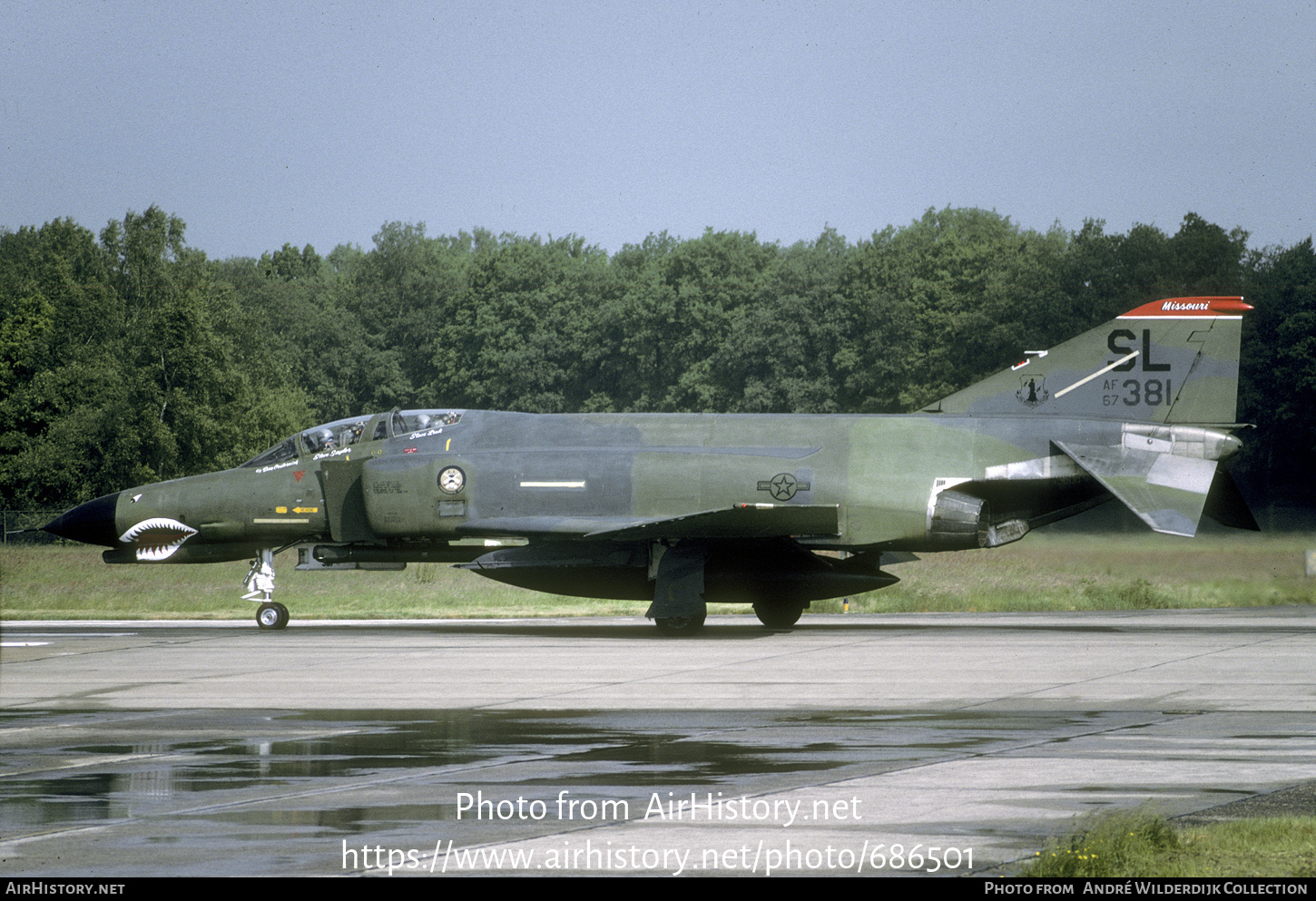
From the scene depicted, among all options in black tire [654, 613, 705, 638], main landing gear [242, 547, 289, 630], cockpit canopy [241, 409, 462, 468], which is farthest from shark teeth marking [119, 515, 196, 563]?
black tire [654, 613, 705, 638]

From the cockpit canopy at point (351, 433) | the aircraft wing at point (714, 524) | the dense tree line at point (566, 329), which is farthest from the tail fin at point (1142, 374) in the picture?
the dense tree line at point (566, 329)

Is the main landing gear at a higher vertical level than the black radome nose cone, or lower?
lower

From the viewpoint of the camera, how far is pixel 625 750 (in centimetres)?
993

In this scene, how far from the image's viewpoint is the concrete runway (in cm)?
680

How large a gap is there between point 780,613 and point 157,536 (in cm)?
1047

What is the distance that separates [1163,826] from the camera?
649cm

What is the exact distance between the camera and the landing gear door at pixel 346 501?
22.5m

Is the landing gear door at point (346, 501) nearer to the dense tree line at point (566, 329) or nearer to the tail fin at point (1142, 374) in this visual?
the tail fin at point (1142, 374)

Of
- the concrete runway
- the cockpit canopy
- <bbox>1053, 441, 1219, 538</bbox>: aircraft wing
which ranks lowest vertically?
the concrete runway

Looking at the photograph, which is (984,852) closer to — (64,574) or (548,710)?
(548,710)

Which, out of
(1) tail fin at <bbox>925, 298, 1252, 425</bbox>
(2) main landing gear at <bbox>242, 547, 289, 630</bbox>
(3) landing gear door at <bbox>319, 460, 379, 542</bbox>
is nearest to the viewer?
(1) tail fin at <bbox>925, 298, 1252, 425</bbox>

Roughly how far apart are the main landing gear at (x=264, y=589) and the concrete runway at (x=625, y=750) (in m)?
3.51

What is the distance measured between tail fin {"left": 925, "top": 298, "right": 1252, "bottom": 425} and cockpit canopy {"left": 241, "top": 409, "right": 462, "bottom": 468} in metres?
8.41

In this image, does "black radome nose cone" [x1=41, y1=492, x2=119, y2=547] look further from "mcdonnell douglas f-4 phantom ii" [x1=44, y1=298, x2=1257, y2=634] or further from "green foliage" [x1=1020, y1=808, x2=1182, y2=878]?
"green foliage" [x1=1020, y1=808, x2=1182, y2=878]
